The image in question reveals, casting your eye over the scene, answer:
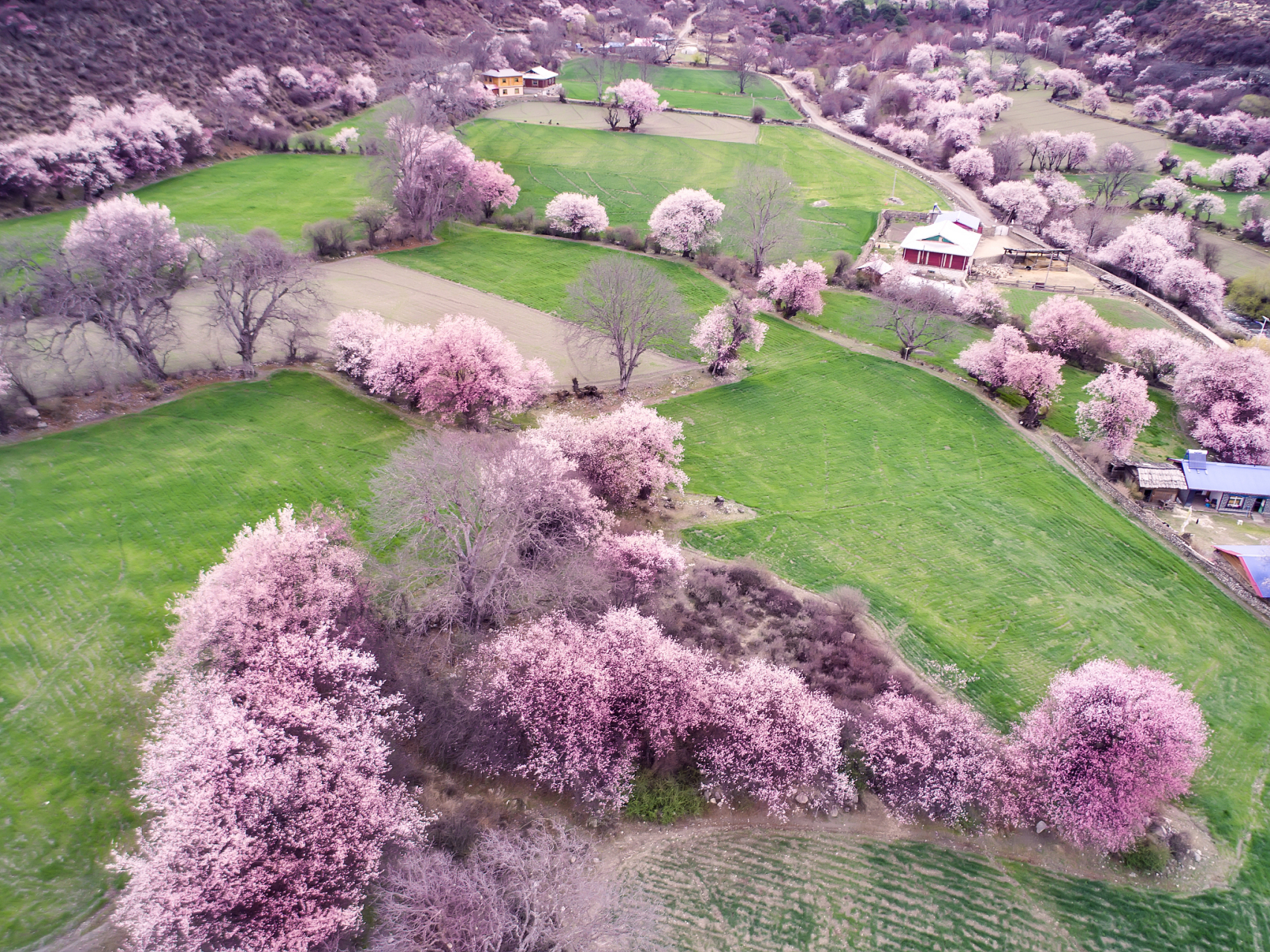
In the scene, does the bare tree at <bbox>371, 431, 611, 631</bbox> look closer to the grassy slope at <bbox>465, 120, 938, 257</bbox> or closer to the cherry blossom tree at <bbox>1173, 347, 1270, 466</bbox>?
the cherry blossom tree at <bbox>1173, 347, 1270, 466</bbox>

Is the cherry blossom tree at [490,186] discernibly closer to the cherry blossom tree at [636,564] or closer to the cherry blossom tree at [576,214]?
the cherry blossom tree at [576,214]

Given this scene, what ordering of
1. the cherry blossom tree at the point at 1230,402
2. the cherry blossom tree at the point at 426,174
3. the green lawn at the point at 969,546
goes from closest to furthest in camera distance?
the green lawn at the point at 969,546 < the cherry blossom tree at the point at 1230,402 < the cherry blossom tree at the point at 426,174

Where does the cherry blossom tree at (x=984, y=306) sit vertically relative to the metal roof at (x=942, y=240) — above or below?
below

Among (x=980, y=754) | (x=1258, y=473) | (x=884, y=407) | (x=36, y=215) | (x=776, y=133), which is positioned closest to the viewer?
(x=980, y=754)

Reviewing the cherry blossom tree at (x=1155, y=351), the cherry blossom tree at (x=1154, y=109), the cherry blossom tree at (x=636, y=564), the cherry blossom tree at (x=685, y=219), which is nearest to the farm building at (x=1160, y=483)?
the cherry blossom tree at (x=1155, y=351)

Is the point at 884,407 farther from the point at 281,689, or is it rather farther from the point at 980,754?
the point at 281,689

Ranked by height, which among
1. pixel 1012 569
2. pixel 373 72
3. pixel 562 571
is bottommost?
pixel 1012 569

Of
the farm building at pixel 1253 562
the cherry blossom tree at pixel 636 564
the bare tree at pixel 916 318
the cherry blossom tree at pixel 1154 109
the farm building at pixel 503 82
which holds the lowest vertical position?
the farm building at pixel 1253 562

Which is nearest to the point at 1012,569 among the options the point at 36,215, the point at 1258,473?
the point at 1258,473
